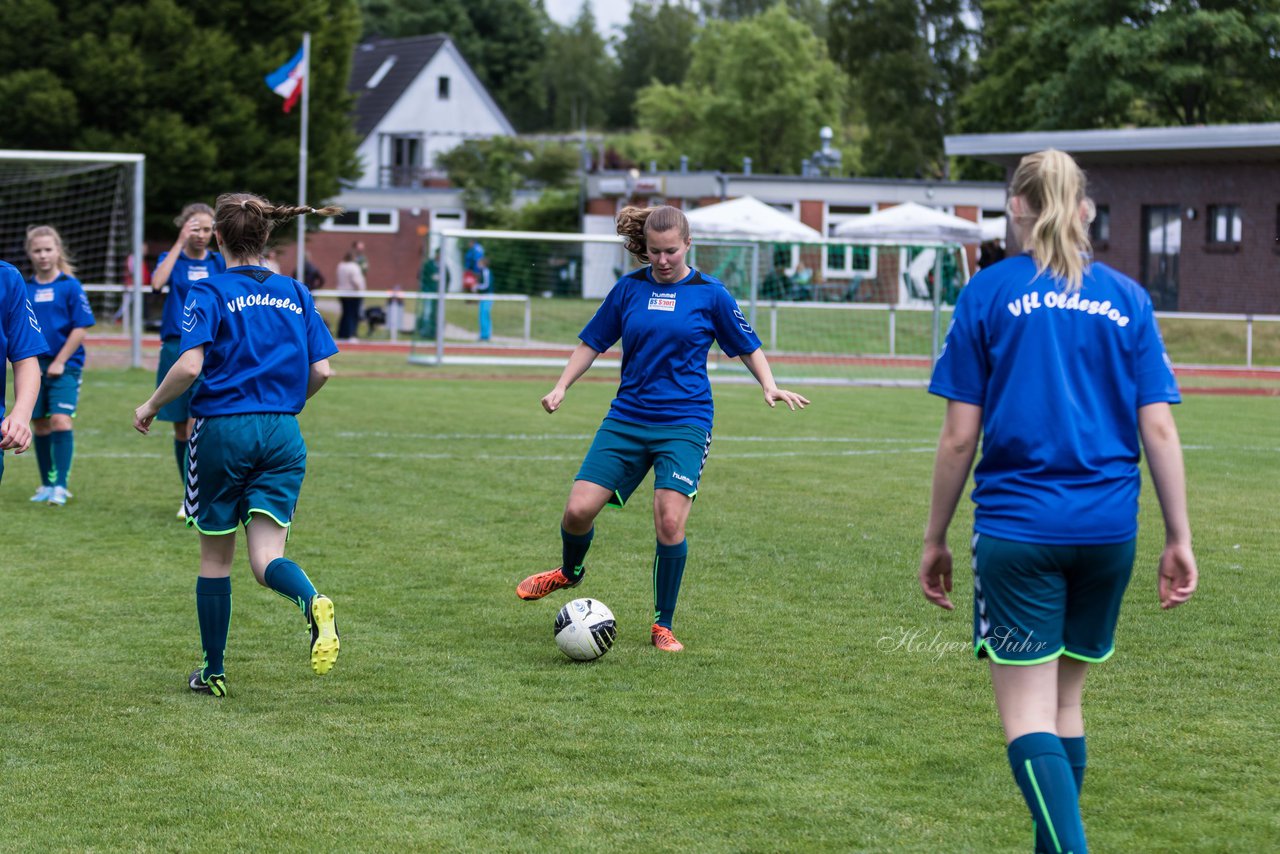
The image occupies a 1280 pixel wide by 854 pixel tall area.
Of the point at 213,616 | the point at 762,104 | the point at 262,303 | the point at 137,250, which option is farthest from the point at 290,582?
the point at 762,104

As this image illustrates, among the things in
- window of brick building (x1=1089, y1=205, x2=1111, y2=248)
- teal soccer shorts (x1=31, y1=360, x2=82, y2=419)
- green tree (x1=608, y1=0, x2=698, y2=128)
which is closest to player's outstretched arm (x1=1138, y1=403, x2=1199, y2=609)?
teal soccer shorts (x1=31, y1=360, x2=82, y2=419)

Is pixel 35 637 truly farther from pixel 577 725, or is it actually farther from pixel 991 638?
pixel 991 638

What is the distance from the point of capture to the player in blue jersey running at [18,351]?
5.18m

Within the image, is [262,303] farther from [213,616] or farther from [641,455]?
[641,455]

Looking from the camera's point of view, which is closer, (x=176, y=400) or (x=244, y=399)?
(x=244, y=399)

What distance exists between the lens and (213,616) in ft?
19.1

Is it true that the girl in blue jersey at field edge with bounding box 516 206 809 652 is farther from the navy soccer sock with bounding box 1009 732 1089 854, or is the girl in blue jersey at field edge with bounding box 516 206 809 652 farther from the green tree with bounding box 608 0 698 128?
the green tree with bounding box 608 0 698 128

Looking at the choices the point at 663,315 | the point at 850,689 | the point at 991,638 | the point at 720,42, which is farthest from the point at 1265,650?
the point at 720,42

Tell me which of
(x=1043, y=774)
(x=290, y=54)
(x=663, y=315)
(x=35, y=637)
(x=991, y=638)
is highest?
(x=290, y=54)

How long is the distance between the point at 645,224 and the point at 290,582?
7.21ft

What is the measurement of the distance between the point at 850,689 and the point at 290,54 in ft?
100

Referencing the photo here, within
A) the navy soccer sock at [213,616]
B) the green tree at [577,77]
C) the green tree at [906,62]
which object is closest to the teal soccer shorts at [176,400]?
the navy soccer sock at [213,616]

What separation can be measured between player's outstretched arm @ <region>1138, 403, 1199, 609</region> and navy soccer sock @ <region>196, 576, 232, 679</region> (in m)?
3.55

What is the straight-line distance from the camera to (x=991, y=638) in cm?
369
